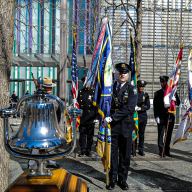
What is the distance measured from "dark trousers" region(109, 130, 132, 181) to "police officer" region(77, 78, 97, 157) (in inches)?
131

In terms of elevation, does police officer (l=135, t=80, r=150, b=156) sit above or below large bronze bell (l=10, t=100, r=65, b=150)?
below

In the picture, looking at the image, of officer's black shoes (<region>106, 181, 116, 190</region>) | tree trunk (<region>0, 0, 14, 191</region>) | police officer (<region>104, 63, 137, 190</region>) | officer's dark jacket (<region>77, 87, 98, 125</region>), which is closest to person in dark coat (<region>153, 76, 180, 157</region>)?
officer's dark jacket (<region>77, 87, 98, 125</region>)

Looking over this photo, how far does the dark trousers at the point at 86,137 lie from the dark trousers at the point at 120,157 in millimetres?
3279

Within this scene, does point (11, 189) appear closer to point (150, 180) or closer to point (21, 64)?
point (150, 180)

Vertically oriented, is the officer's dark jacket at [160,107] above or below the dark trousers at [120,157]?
above

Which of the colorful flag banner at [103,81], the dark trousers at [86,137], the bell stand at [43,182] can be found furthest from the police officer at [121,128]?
the bell stand at [43,182]

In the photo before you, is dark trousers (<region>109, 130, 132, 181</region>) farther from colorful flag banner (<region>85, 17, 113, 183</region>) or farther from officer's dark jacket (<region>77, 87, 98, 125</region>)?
officer's dark jacket (<region>77, 87, 98, 125</region>)

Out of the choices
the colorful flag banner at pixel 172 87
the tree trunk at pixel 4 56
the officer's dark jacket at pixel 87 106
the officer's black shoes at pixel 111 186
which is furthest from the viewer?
the officer's dark jacket at pixel 87 106

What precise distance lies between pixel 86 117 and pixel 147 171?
2812 mm

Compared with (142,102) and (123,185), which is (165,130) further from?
(123,185)

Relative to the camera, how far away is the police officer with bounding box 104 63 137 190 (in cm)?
692

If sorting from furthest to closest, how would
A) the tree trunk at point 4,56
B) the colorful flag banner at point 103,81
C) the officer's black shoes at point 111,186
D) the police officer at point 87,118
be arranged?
1. the police officer at point 87,118
2. the colorful flag banner at point 103,81
3. the officer's black shoes at point 111,186
4. the tree trunk at point 4,56

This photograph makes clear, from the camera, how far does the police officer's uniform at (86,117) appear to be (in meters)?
10.5

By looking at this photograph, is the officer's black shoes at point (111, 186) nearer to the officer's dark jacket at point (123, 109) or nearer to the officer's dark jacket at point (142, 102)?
the officer's dark jacket at point (123, 109)
